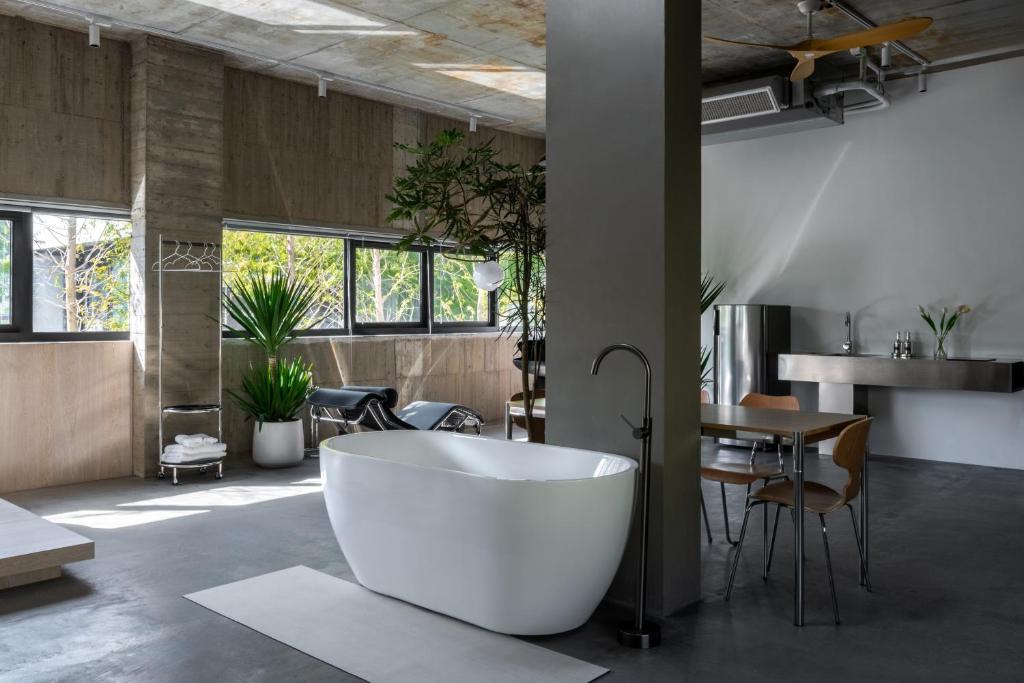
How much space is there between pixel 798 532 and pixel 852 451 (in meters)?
0.40

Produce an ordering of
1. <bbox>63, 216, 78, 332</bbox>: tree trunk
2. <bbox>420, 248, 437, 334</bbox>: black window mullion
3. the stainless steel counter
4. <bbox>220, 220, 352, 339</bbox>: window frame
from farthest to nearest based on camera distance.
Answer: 1. <bbox>420, 248, 437, 334</bbox>: black window mullion
2. <bbox>220, 220, 352, 339</bbox>: window frame
3. the stainless steel counter
4. <bbox>63, 216, 78, 332</bbox>: tree trunk

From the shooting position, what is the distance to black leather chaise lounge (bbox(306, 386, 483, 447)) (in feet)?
19.3

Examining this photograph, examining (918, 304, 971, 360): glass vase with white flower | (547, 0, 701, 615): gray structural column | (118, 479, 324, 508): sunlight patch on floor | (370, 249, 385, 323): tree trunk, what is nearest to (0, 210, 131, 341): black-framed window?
(118, 479, 324, 508): sunlight patch on floor

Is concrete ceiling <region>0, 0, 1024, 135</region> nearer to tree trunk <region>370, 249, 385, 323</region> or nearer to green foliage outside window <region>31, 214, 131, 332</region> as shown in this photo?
green foliage outside window <region>31, 214, 131, 332</region>

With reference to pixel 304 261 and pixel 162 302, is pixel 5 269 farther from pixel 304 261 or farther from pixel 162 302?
pixel 304 261

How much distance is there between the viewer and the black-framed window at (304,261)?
23.3 ft

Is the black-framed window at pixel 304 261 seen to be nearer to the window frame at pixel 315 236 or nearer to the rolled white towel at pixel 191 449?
the window frame at pixel 315 236

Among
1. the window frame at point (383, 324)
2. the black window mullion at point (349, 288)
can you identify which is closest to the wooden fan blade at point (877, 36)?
the window frame at point (383, 324)

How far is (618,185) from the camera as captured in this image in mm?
3541

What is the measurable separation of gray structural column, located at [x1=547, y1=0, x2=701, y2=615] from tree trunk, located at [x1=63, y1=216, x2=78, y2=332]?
4036 mm

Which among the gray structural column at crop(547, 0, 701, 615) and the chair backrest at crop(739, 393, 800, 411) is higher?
the gray structural column at crop(547, 0, 701, 615)

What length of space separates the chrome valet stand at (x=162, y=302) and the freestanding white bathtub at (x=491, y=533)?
2.71 metres

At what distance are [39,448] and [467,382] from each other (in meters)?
4.13

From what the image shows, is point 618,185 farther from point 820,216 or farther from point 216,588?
point 820,216
